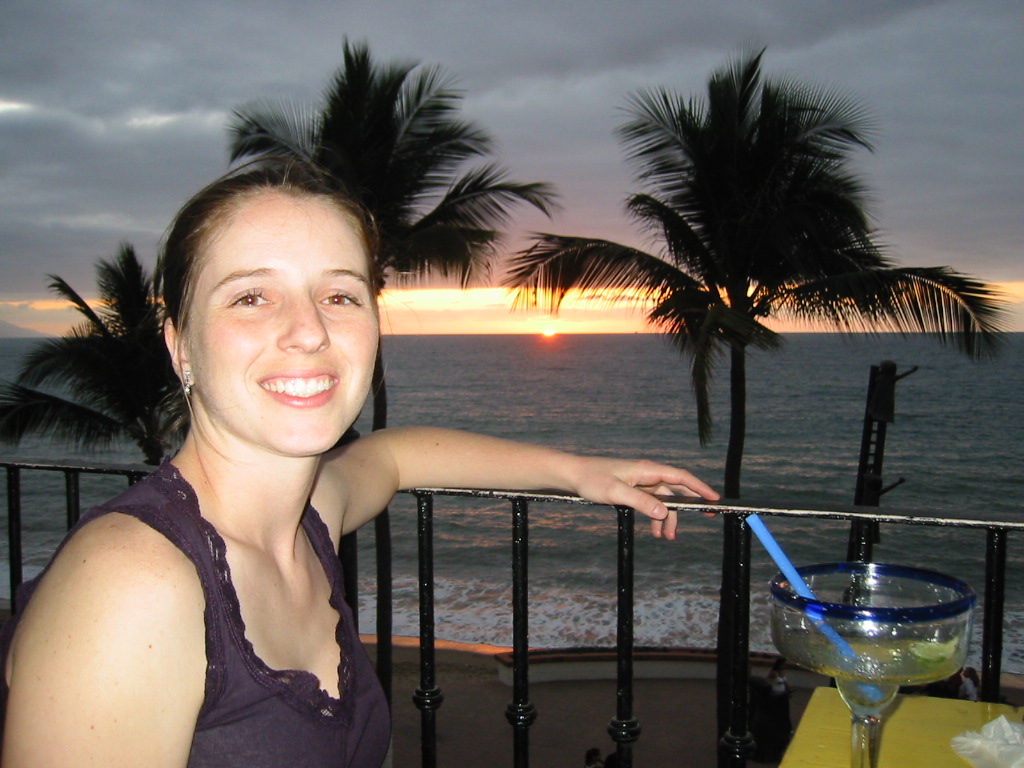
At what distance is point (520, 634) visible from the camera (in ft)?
7.14

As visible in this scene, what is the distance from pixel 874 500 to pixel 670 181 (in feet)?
20.4

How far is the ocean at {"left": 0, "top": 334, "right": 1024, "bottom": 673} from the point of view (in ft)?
70.5

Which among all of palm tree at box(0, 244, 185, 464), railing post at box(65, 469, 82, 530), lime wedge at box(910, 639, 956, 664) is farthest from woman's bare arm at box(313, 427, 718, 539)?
palm tree at box(0, 244, 185, 464)

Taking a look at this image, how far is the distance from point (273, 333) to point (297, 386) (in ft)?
0.34

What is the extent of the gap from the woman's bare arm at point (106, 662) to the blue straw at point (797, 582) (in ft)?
2.82

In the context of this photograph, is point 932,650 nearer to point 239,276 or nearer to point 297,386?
point 297,386

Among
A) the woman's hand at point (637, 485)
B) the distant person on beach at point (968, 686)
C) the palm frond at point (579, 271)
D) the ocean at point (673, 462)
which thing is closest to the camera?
the woman's hand at point (637, 485)

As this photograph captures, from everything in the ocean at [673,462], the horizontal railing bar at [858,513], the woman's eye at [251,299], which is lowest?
the ocean at [673,462]

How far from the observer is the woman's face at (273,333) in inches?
55.9

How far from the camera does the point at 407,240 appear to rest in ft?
44.7

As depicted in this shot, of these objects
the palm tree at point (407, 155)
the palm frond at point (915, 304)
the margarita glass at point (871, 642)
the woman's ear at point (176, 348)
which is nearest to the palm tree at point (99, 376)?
the palm tree at point (407, 155)

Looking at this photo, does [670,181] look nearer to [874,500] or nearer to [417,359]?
[874,500]

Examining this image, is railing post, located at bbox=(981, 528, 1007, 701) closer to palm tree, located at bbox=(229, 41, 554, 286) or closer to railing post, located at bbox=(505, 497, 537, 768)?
railing post, located at bbox=(505, 497, 537, 768)

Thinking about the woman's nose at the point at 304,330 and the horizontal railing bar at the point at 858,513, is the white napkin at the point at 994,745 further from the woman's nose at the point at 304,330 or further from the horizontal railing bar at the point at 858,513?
the woman's nose at the point at 304,330
